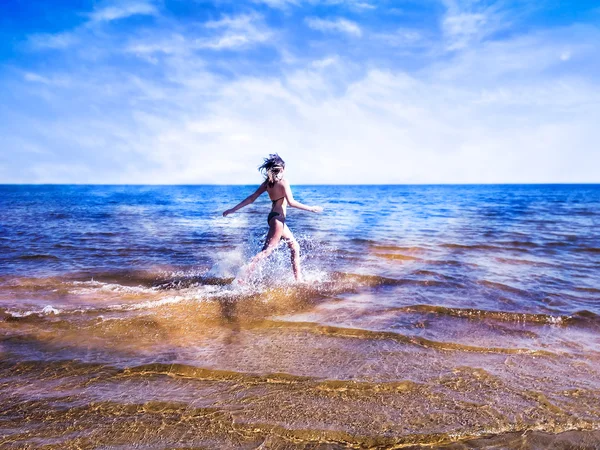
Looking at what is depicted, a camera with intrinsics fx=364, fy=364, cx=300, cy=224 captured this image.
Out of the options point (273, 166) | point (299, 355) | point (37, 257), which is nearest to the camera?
point (299, 355)

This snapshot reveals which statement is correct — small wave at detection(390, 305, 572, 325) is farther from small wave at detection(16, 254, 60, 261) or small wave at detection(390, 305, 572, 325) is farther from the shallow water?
small wave at detection(16, 254, 60, 261)

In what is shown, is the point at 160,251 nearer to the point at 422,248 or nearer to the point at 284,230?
the point at 284,230

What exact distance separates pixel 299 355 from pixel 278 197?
3979 mm

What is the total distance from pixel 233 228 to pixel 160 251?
6430 millimetres

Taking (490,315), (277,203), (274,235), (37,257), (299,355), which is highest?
(277,203)

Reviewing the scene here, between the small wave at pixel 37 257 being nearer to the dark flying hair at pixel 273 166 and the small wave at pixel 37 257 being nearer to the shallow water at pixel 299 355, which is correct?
the shallow water at pixel 299 355

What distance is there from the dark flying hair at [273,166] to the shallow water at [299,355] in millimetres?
2021

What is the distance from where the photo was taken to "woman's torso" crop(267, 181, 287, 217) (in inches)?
292

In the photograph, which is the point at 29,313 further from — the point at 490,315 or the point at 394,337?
the point at 490,315

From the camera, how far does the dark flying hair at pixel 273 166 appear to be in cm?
729

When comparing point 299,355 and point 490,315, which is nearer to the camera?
point 299,355

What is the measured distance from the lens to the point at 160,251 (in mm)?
10773

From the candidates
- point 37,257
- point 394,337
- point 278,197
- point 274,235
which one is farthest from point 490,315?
point 37,257

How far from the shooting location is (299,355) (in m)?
4.13
